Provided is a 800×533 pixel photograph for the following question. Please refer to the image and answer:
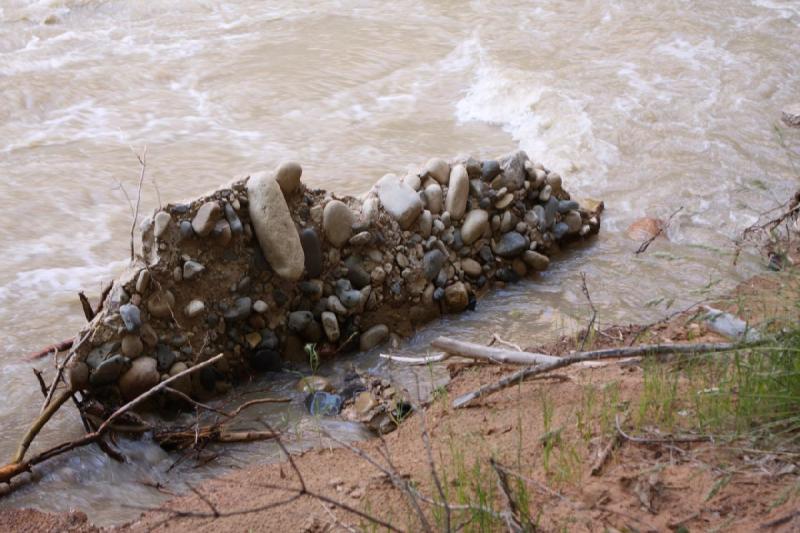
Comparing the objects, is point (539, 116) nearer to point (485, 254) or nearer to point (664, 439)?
point (485, 254)

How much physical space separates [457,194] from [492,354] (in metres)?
1.46

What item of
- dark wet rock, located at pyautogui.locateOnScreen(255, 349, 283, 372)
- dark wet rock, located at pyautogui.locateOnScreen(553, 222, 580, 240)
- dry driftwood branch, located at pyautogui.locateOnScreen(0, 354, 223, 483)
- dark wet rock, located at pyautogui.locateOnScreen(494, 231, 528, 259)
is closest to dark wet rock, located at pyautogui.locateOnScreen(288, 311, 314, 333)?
dark wet rock, located at pyautogui.locateOnScreen(255, 349, 283, 372)

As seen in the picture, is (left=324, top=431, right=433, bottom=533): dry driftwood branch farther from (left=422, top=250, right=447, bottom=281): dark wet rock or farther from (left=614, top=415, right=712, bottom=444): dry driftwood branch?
(left=422, top=250, right=447, bottom=281): dark wet rock

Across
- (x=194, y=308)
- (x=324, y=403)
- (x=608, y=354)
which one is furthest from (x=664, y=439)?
(x=194, y=308)

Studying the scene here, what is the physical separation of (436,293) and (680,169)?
3024 mm

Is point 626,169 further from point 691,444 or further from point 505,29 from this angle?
point 691,444

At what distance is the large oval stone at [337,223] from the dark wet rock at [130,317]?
104 cm

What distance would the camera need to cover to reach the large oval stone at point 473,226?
16.1ft

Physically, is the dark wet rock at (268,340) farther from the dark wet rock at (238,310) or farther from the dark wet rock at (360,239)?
the dark wet rock at (360,239)

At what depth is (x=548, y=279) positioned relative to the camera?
5.26 m

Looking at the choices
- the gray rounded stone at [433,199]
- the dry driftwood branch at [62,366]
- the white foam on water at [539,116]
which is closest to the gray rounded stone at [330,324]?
the gray rounded stone at [433,199]

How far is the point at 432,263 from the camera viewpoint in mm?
4742

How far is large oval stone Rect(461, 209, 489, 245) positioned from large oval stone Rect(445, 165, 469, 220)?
0.17 ft

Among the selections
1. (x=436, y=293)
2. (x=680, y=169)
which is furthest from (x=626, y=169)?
(x=436, y=293)
